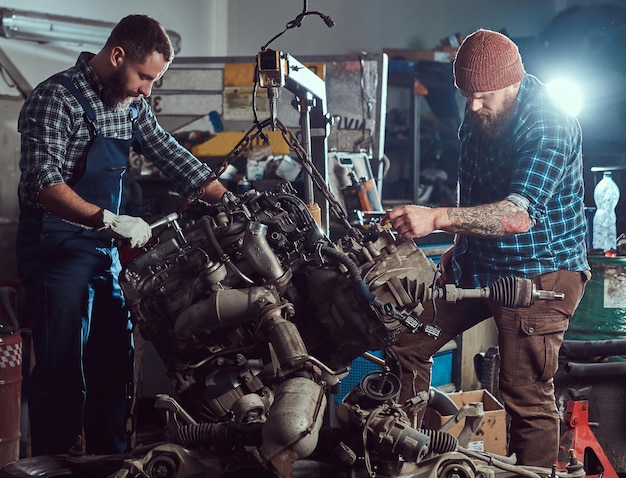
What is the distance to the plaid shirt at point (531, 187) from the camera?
2330mm

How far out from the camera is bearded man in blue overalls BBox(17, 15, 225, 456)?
2457 mm

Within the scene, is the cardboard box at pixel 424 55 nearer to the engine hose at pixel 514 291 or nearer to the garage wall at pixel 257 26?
the garage wall at pixel 257 26

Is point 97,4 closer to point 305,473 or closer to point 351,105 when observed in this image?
point 351,105

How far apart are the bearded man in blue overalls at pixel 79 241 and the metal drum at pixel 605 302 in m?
1.71

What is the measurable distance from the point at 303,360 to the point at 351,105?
9.24ft

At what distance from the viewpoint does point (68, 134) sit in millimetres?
2461

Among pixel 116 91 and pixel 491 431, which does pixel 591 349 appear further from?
pixel 116 91

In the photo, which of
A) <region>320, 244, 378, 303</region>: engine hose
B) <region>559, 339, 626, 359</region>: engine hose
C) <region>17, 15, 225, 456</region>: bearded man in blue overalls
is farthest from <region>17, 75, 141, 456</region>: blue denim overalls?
<region>559, 339, 626, 359</region>: engine hose

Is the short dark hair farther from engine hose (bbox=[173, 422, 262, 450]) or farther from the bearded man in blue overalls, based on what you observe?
engine hose (bbox=[173, 422, 262, 450])

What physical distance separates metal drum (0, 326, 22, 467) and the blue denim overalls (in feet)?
1.49

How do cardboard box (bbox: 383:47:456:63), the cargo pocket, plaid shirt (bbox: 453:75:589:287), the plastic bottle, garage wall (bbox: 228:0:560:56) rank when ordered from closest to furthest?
plaid shirt (bbox: 453:75:589:287) → the cargo pocket → the plastic bottle → cardboard box (bbox: 383:47:456:63) → garage wall (bbox: 228:0:560:56)

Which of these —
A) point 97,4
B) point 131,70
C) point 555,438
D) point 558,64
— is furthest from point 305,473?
point 558,64

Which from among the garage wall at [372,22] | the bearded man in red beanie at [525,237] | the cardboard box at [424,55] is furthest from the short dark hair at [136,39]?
the cardboard box at [424,55]

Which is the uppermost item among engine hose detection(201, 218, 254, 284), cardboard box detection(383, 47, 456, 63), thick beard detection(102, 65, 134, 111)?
cardboard box detection(383, 47, 456, 63)
